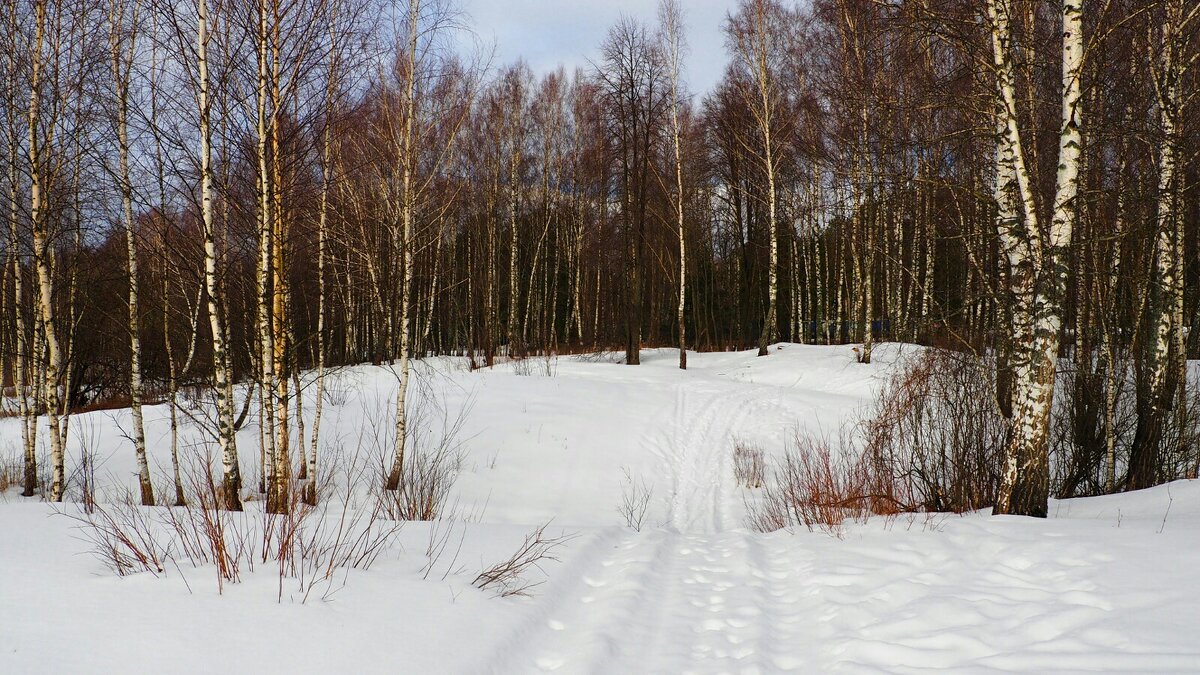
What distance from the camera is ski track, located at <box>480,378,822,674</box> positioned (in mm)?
3230

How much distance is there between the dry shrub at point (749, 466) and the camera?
908cm

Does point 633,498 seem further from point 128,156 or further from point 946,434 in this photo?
point 128,156

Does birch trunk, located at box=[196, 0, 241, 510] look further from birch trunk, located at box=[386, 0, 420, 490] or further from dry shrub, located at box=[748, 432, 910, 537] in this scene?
dry shrub, located at box=[748, 432, 910, 537]

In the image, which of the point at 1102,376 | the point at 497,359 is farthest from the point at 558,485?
the point at 497,359

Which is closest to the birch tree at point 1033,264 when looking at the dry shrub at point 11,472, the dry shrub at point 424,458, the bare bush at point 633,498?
the bare bush at point 633,498

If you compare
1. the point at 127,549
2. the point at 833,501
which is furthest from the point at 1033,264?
the point at 127,549

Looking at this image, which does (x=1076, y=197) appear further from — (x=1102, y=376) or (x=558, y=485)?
(x=558, y=485)

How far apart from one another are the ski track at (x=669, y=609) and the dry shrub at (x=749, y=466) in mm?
2154

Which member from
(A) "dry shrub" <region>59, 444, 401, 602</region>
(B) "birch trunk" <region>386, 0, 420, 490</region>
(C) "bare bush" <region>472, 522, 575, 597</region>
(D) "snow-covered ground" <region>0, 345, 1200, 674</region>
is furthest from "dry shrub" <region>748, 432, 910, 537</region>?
(B) "birch trunk" <region>386, 0, 420, 490</region>

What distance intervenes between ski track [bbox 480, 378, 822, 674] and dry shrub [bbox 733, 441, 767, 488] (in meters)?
2.15

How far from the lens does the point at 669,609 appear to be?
4.02 metres

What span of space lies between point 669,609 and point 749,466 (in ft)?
19.3

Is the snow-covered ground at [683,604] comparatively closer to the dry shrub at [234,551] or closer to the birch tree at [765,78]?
the dry shrub at [234,551]

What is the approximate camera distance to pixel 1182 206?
24.6 feet
